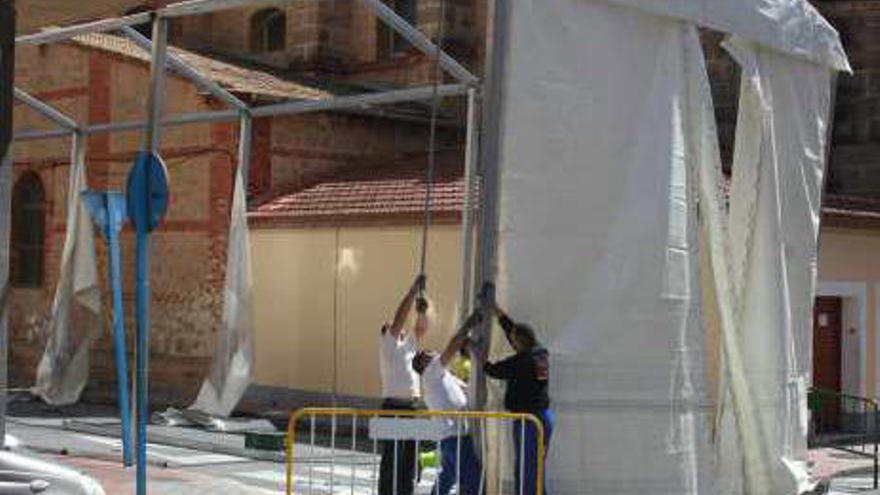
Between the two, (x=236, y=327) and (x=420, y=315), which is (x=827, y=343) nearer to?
(x=236, y=327)

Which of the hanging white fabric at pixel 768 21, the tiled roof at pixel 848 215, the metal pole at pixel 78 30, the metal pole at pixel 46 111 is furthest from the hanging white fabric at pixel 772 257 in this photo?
the metal pole at pixel 46 111

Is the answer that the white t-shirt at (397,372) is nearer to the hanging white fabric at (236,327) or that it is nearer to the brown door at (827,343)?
the hanging white fabric at (236,327)

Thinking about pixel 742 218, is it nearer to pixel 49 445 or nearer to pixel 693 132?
pixel 693 132

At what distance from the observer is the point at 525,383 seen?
981 cm

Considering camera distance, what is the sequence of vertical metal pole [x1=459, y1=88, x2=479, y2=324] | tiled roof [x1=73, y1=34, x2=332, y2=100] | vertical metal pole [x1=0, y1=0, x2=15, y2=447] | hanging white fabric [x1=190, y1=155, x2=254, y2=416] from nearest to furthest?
vertical metal pole [x1=0, y1=0, x2=15, y2=447], vertical metal pole [x1=459, y1=88, x2=479, y2=324], hanging white fabric [x1=190, y1=155, x2=254, y2=416], tiled roof [x1=73, y1=34, x2=332, y2=100]

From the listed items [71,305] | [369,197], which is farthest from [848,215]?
[71,305]

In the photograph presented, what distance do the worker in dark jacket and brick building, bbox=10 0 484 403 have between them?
11457mm

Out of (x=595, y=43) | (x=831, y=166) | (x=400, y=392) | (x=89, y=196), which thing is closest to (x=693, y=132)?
(x=595, y=43)

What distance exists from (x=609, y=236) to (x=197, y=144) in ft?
45.3

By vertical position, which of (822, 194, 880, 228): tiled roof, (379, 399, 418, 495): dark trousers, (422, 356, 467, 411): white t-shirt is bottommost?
(379, 399, 418, 495): dark trousers

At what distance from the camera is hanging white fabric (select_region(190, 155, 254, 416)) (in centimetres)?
1720

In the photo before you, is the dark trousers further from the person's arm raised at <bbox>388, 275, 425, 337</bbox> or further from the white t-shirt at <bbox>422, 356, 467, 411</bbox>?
the person's arm raised at <bbox>388, 275, 425, 337</bbox>

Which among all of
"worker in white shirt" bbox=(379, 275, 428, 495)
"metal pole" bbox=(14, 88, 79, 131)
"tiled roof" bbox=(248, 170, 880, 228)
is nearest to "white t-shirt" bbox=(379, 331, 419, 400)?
"worker in white shirt" bbox=(379, 275, 428, 495)

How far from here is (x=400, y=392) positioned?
11070 millimetres
